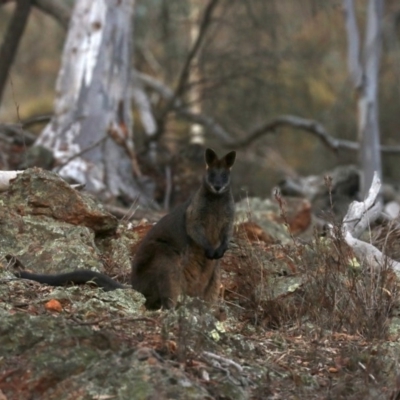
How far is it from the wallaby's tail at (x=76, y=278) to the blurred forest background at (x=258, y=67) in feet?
27.2

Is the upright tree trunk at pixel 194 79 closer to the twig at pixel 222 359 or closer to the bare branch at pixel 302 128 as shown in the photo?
the bare branch at pixel 302 128

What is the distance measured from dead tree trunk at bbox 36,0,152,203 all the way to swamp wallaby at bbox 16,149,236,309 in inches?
213

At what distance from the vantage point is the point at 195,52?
18.6 metres

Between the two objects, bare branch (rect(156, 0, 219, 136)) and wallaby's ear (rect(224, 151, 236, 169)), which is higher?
bare branch (rect(156, 0, 219, 136))

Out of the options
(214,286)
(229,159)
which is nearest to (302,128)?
(229,159)

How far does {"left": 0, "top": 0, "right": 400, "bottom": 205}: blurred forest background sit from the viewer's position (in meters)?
19.1

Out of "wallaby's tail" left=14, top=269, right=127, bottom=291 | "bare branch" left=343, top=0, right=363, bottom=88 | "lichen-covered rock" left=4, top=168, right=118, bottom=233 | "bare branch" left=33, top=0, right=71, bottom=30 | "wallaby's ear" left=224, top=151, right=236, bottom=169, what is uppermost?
"bare branch" left=343, top=0, right=363, bottom=88

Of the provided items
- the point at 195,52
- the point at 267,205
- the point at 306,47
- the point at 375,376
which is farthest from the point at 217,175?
the point at 306,47

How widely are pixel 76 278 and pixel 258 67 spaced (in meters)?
13.1

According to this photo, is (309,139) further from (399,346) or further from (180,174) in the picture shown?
(399,346)

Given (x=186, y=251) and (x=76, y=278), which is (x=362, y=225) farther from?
(x=76, y=278)

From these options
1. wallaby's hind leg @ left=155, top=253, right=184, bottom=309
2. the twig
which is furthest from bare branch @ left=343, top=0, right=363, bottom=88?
the twig

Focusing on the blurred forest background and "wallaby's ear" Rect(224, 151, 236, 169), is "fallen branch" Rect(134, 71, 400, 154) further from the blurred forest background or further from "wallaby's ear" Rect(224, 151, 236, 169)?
"wallaby's ear" Rect(224, 151, 236, 169)

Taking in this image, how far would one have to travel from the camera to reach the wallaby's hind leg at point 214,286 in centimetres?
692
